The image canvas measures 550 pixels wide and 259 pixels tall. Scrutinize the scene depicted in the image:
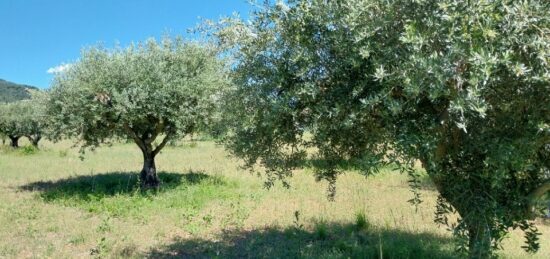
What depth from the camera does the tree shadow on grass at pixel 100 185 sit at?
15.4 metres

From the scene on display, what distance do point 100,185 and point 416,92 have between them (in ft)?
51.1

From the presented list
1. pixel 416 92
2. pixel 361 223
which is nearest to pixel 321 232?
pixel 361 223

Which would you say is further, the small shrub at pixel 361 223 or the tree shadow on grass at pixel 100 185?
the tree shadow on grass at pixel 100 185

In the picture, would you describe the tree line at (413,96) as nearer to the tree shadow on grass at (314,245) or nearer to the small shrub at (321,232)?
the tree shadow on grass at (314,245)

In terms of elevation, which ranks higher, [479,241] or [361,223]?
[479,241]

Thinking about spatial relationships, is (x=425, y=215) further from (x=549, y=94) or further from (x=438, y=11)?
(x=438, y=11)

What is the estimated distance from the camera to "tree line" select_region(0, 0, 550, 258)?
4113 mm

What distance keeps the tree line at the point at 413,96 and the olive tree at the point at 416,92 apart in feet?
0.05

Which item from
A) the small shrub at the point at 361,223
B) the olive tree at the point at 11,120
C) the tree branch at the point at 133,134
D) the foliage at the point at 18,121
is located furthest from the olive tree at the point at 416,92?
the olive tree at the point at 11,120

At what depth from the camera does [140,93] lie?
47.0 ft

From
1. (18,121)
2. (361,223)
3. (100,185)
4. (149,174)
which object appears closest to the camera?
(361,223)

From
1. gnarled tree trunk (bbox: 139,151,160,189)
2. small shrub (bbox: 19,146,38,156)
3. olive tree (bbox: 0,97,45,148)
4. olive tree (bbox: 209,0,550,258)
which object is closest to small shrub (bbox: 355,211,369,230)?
olive tree (bbox: 209,0,550,258)

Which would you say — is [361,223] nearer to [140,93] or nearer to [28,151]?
[140,93]

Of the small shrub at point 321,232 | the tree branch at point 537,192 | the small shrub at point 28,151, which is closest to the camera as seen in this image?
the tree branch at point 537,192
